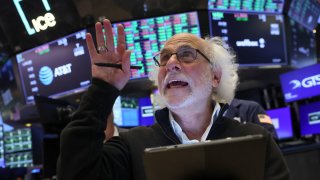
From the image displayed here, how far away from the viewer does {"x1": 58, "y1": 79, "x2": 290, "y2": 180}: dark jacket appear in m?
1.26

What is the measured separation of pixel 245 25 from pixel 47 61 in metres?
2.07

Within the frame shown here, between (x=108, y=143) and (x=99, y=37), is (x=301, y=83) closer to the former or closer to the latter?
(x=108, y=143)

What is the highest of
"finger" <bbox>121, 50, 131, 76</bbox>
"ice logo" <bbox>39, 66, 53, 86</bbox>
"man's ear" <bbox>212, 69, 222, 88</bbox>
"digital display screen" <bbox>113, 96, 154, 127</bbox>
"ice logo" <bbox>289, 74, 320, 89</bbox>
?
"finger" <bbox>121, 50, 131, 76</bbox>

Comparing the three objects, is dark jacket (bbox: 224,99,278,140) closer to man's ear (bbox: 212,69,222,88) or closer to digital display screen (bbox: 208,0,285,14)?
man's ear (bbox: 212,69,222,88)

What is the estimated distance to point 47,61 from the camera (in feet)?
13.8

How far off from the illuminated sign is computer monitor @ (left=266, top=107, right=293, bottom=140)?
102 inches

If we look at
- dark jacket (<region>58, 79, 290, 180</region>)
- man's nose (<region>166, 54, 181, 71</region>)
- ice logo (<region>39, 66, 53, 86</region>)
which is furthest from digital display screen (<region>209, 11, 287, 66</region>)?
dark jacket (<region>58, 79, 290, 180</region>)

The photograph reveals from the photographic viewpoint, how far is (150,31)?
3.99 meters

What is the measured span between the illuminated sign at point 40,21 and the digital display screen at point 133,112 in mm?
1029

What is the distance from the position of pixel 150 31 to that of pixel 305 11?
1.88m

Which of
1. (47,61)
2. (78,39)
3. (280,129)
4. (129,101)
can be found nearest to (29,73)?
(47,61)

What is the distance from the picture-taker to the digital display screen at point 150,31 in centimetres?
394

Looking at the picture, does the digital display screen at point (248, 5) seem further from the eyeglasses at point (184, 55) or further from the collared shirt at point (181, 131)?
the collared shirt at point (181, 131)

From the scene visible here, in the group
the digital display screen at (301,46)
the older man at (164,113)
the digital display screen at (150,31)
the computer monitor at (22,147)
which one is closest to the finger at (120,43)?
the older man at (164,113)
